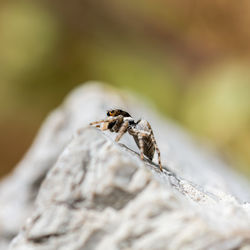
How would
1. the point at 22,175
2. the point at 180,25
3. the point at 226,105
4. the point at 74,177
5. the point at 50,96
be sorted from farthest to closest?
1. the point at 180,25
2. the point at 50,96
3. the point at 226,105
4. the point at 22,175
5. the point at 74,177

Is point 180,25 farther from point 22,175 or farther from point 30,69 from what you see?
point 22,175

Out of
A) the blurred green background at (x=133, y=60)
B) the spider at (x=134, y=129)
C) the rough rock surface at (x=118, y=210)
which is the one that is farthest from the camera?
the blurred green background at (x=133, y=60)

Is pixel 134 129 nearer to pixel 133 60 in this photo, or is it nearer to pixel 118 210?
Result: pixel 118 210

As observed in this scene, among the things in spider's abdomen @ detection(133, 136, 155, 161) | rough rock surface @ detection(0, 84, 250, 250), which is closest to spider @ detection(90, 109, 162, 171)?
spider's abdomen @ detection(133, 136, 155, 161)

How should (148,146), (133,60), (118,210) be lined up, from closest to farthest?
(118,210), (148,146), (133,60)

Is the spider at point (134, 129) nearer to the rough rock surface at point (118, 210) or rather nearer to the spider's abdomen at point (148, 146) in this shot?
the spider's abdomen at point (148, 146)

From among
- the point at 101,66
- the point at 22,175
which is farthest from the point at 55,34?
the point at 22,175

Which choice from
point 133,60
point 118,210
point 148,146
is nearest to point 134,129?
point 148,146

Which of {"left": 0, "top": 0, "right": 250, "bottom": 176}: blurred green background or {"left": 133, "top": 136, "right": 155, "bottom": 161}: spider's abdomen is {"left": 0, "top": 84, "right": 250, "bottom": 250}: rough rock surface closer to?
{"left": 133, "top": 136, "right": 155, "bottom": 161}: spider's abdomen

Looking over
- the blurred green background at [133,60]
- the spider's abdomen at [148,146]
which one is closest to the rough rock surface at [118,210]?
the spider's abdomen at [148,146]
